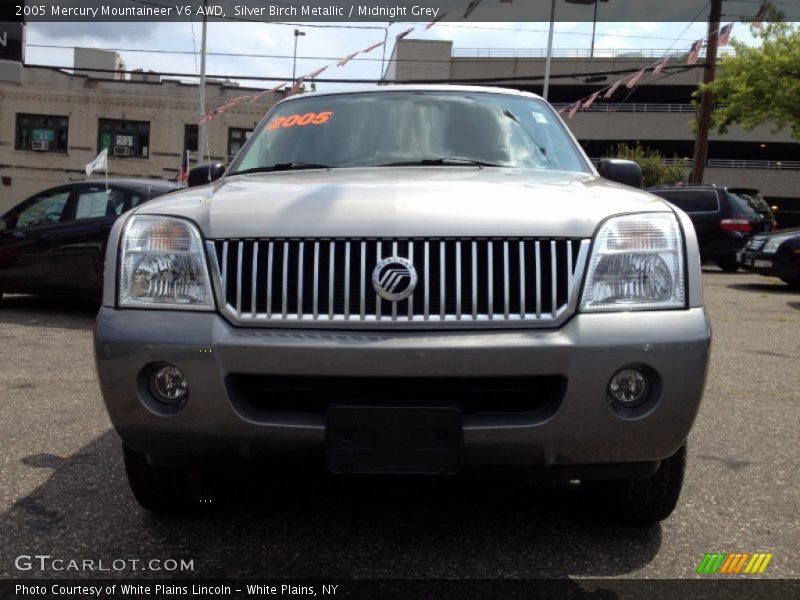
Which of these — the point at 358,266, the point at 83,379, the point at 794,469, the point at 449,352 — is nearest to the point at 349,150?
the point at 358,266

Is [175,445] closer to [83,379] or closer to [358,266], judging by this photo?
[358,266]

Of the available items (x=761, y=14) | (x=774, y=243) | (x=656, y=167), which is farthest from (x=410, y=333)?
(x=656, y=167)

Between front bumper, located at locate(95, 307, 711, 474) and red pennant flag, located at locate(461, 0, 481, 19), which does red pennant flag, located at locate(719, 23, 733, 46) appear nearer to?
red pennant flag, located at locate(461, 0, 481, 19)

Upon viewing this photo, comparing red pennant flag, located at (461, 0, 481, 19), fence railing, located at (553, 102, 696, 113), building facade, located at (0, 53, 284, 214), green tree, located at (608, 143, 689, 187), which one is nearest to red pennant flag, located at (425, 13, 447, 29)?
red pennant flag, located at (461, 0, 481, 19)

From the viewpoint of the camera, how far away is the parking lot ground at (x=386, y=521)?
2.68m

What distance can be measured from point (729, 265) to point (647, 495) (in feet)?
50.1

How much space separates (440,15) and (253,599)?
606 inches

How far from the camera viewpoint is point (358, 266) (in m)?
2.48

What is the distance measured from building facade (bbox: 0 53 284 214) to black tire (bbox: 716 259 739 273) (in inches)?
861

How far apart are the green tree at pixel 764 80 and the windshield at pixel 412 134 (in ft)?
68.4

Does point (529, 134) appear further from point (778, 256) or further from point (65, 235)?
point (778, 256)

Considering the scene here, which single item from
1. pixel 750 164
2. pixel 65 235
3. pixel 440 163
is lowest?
pixel 65 235

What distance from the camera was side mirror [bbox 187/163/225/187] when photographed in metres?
4.24

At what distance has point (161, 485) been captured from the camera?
2.88 metres
